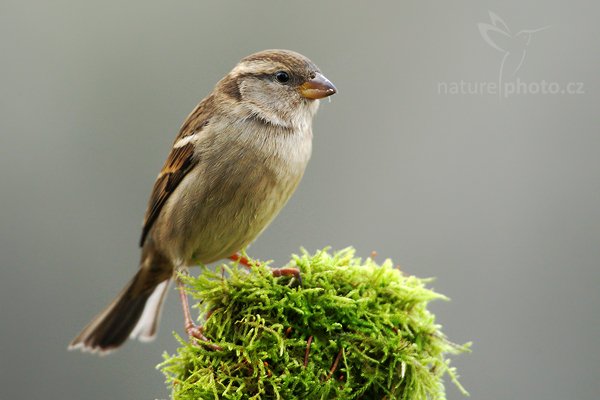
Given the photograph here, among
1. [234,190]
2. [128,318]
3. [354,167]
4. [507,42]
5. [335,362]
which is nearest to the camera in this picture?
[335,362]

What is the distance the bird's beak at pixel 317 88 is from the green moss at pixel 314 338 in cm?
115

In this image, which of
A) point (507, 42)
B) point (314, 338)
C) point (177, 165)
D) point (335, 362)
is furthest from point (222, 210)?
point (507, 42)

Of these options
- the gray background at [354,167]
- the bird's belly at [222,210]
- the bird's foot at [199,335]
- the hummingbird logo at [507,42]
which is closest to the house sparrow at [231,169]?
the bird's belly at [222,210]

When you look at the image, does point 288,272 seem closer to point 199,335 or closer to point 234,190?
point 199,335

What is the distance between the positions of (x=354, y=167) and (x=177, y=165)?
228 centimetres

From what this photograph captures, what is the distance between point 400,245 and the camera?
6102 millimetres

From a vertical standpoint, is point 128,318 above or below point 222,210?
below

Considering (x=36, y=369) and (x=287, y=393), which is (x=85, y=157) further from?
(x=287, y=393)

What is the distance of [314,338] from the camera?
10.4 ft

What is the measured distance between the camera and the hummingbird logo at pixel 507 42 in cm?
634

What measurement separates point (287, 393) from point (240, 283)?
577mm

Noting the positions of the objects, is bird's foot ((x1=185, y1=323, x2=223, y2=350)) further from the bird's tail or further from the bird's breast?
the bird's tail

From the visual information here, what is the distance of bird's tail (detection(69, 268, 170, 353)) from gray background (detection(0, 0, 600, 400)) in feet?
2.40

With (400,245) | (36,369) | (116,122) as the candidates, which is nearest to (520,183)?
(400,245)
